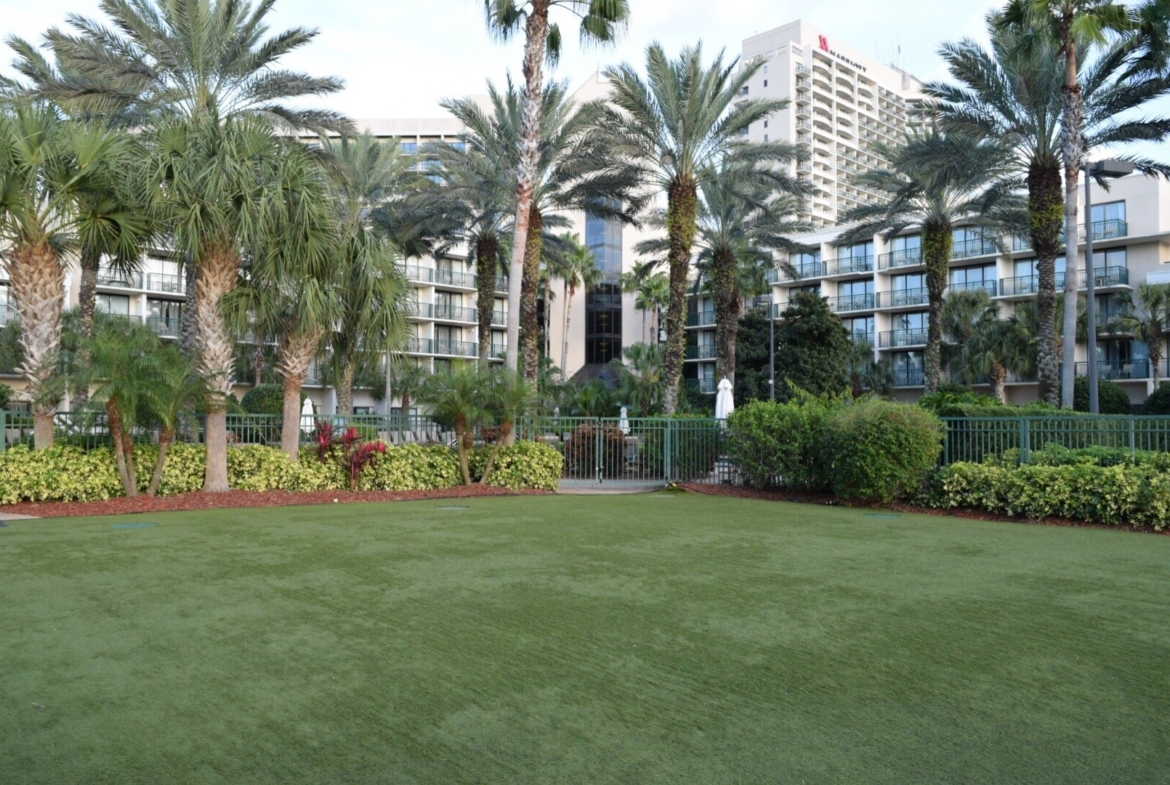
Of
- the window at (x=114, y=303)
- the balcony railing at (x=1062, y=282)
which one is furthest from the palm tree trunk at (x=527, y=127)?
the window at (x=114, y=303)

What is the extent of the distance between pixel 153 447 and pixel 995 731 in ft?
45.2

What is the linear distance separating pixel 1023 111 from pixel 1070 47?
280 cm

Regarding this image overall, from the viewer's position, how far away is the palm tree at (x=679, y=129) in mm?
23297

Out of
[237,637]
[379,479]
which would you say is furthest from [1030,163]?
[237,637]

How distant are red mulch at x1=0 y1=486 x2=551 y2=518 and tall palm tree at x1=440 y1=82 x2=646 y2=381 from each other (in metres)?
10.4

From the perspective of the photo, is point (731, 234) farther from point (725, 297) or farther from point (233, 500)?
point (233, 500)

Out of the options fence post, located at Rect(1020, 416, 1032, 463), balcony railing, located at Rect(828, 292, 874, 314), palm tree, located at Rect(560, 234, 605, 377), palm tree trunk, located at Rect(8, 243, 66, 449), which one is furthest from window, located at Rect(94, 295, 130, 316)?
fence post, located at Rect(1020, 416, 1032, 463)

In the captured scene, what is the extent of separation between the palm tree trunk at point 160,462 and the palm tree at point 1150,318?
44.8 meters

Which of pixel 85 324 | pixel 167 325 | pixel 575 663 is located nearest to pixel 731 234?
pixel 85 324

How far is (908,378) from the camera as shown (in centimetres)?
5466

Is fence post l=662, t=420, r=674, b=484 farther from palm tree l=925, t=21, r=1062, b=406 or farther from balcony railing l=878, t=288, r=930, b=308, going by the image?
balcony railing l=878, t=288, r=930, b=308

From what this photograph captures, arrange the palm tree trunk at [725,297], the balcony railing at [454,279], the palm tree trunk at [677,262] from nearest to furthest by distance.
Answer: the palm tree trunk at [677,262]
the palm tree trunk at [725,297]
the balcony railing at [454,279]

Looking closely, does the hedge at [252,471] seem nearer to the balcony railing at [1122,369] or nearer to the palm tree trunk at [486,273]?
the palm tree trunk at [486,273]

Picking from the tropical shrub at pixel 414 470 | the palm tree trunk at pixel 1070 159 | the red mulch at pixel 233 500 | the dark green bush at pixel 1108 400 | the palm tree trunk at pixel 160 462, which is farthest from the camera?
the dark green bush at pixel 1108 400
